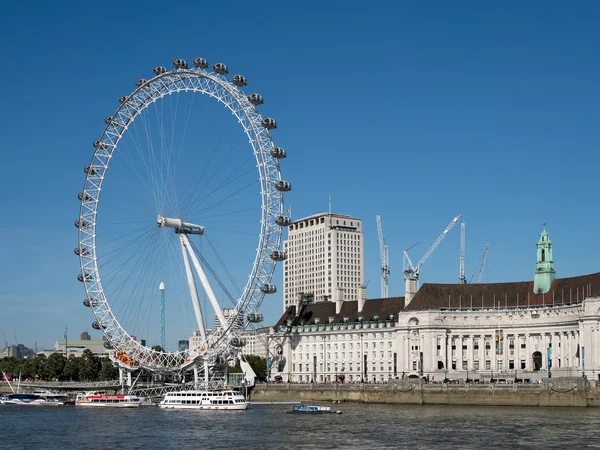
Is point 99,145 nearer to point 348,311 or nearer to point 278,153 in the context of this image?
point 278,153

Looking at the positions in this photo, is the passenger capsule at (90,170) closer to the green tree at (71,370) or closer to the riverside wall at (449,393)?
the riverside wall at (449,393)

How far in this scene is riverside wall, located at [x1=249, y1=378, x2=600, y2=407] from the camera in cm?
10331

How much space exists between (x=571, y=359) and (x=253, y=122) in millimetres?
52326

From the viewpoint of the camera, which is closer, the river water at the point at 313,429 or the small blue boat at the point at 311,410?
the river water at the point at 313,429

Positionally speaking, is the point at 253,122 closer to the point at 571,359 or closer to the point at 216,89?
the point at 216,89

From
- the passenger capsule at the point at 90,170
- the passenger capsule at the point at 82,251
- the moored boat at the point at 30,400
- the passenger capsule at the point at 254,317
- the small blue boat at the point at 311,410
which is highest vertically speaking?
the passenger capsule at the point at 90,170

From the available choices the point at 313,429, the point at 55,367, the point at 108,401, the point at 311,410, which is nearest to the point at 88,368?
the point at 55,367

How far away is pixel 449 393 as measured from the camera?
4429 inches

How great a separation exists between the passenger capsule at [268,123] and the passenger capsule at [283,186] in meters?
6.30

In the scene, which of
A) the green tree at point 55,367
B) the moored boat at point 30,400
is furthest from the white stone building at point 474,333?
the green tree at point 55,367

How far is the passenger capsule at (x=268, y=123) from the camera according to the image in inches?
4390

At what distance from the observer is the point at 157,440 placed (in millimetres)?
73562

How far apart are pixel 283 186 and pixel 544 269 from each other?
44.2 m

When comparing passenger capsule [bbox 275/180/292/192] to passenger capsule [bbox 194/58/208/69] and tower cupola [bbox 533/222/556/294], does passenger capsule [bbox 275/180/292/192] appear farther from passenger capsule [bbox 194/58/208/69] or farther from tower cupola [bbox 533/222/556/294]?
tower cupola [bbox 533/222/556/294]
